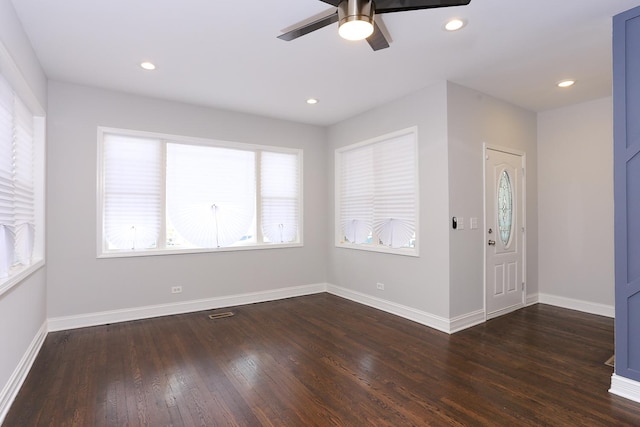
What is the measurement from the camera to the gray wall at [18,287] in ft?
7.52

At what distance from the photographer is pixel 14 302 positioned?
255 cm

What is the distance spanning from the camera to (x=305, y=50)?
3.13 metres

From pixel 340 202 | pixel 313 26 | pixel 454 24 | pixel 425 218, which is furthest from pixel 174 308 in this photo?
pixel 454 24

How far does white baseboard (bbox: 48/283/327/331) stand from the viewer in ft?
12.7

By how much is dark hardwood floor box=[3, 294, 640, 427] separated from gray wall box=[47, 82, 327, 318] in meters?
0.44

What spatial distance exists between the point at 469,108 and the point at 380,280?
2440mm

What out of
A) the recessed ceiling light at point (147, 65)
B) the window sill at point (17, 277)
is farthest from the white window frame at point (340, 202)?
the window sill at point (17, 277)

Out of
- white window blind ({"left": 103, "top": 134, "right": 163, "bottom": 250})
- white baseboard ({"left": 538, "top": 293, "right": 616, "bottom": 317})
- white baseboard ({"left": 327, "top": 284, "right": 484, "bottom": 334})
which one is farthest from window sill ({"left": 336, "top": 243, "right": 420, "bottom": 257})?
white window blind ({"left": 103, "top": 134, "right": 163, "bottom": 250})

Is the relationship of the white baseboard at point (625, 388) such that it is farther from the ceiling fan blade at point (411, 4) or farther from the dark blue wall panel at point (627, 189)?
the ceiling fan blade at point (411, 4)

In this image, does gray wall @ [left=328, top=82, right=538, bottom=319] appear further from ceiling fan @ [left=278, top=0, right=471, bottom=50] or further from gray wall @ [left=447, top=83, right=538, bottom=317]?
ceiling fan @ [left=278, top=0, right=471, bottom=50]

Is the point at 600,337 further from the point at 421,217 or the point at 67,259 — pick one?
the point at 67,259

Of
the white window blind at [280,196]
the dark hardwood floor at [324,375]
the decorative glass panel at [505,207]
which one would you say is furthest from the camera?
the white window blind at [280,196]

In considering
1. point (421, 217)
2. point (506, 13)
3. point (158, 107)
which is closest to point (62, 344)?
point (158, 107)

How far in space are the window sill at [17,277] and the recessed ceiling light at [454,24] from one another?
3641 millimetres
